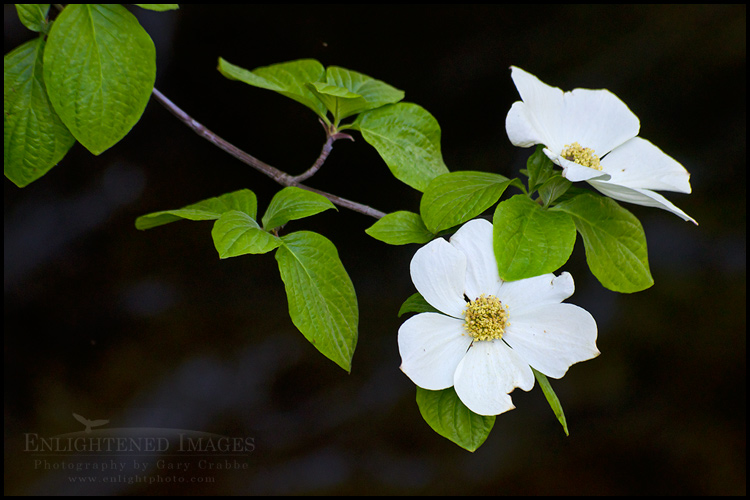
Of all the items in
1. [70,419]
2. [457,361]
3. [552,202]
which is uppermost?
[552,202]

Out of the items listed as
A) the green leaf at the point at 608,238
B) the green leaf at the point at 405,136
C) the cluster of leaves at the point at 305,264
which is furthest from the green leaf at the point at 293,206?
the green leaf at the point at 608,238

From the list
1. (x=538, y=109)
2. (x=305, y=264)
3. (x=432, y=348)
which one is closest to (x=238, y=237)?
(x=305, y=264)

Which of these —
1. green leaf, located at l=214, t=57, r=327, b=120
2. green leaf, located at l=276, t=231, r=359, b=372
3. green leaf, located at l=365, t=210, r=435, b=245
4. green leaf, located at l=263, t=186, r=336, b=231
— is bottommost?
Result: green leaf, located at l=276, t=231, r=359, b=372

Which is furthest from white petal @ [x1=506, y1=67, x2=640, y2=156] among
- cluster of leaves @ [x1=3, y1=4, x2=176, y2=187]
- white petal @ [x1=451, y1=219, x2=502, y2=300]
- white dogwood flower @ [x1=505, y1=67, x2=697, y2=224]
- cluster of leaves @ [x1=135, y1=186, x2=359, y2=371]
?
cluster of leaves @ [x1=3, y1=4, x2=176, y2=187]

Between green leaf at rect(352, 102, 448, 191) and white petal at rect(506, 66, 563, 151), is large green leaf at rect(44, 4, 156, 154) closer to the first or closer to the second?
green leaf at rect(352, 102, 448, 191)

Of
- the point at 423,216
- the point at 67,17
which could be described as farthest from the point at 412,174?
the point at 67,17

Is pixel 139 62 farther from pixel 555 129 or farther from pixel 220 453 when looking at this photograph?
pixel 220 453

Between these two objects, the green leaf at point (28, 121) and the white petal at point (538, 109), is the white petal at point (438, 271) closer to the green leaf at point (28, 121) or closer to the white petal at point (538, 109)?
the white petal at point (538, 109)
